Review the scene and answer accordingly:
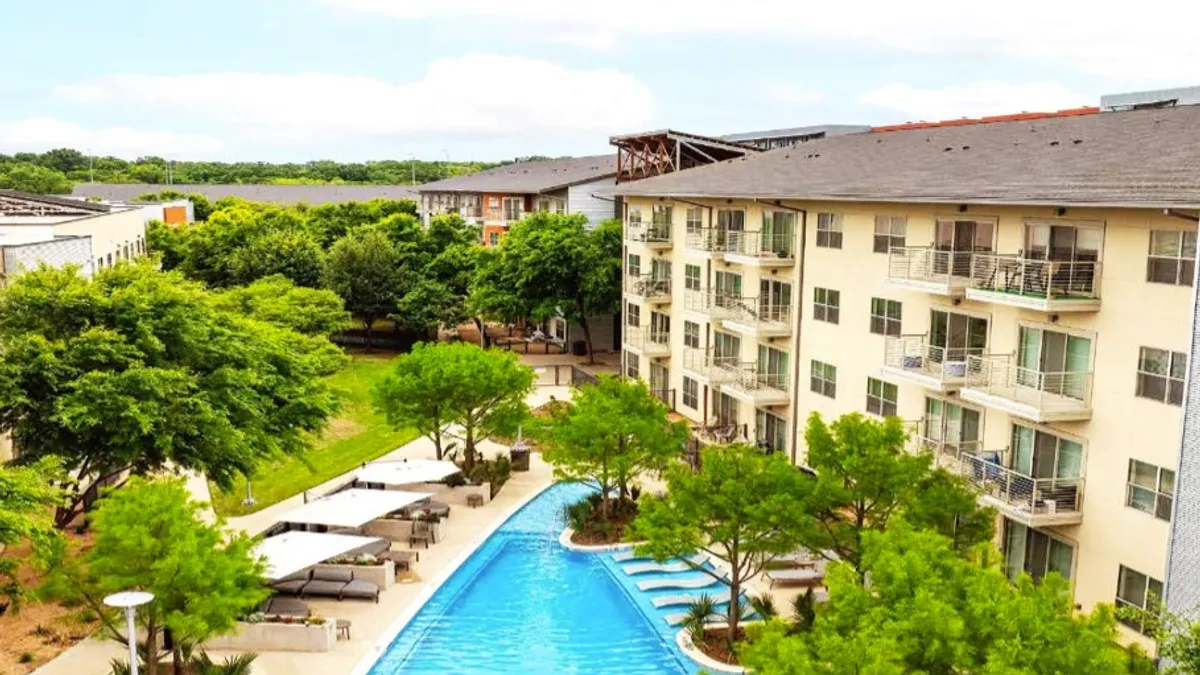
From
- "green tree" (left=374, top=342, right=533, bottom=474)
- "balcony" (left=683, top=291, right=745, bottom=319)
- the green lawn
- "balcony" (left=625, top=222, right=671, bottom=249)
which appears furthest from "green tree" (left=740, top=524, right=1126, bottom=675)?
"balcony" (left=625, top=222, right=671, bottom=249)

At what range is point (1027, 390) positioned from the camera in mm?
22547

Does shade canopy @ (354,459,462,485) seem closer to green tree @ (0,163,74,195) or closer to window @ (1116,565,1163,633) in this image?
window @ (1116,565,1163,633)

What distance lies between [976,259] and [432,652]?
16.7m

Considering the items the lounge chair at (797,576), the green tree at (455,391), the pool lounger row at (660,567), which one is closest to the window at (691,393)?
the green tree at (455,391)

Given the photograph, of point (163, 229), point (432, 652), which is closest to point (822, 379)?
point (432, 652)

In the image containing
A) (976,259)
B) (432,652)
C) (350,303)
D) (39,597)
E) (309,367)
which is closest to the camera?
(39,597)

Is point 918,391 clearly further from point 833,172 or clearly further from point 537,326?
point 537,326

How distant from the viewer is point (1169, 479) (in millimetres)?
19438

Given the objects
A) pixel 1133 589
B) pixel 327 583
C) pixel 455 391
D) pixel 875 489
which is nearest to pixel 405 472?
pixel 455 391

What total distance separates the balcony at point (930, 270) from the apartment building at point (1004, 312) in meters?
0.07

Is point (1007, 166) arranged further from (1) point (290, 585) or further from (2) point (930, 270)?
(1) point (290, 585)

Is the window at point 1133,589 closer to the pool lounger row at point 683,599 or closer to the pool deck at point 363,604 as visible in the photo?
the pool lounger row at point 683,599

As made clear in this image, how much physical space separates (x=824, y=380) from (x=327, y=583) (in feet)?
55.9

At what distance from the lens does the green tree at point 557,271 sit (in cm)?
5522
